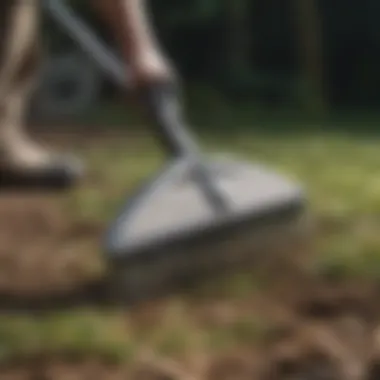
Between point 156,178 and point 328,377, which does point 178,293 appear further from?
point 328,377

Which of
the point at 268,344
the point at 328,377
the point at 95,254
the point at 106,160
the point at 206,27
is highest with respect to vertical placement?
the point at 206,27

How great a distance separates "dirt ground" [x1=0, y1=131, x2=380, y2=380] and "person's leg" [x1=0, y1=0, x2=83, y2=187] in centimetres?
19

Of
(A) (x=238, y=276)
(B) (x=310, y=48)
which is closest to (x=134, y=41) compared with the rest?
(A) (x=238, y=276)

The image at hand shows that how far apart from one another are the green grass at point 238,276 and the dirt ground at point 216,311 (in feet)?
0.10

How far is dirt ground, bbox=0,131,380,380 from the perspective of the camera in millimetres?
1162

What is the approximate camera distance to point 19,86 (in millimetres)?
2057

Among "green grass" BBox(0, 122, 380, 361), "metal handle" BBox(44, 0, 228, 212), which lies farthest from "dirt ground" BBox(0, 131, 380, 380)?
"metal handle" BBox(44, 0, 228, 212)

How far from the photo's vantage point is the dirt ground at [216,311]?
116 cm

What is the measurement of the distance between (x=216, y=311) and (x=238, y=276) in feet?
0.46

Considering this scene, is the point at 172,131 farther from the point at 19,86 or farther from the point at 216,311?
the point at 19,86

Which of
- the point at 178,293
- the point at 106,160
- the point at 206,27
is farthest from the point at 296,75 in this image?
the point at 178,293

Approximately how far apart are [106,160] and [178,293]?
0.82 m

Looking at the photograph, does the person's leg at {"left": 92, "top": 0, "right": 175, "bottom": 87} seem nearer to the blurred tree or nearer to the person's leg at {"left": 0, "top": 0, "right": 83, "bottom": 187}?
the person's leg at {"left": 0, "top": 0, "right": 83, "bottom": 187}

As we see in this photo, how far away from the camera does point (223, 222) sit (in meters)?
1.53
